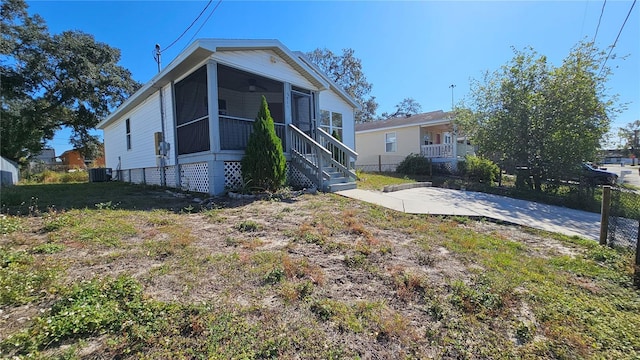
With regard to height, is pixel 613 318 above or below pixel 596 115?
below

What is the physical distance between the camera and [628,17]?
330 inches

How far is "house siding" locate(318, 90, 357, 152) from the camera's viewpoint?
1417 centimetres

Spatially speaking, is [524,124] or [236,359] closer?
[236,359]

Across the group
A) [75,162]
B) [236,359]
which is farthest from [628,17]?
[75,162]

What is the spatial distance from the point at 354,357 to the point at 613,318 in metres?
2.52

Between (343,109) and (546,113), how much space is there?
8.80 m

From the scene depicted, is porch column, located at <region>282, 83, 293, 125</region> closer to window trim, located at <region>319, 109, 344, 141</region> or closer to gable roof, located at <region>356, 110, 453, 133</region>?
window trim, located at <region>319, 109, 344, 141</region>

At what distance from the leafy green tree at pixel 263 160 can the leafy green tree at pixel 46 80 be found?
68.4 ft

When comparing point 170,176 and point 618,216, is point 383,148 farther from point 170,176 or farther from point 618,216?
point 618,216

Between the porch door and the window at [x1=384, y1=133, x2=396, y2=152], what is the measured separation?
34.9 ft

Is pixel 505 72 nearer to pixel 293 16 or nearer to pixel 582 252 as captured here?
pixel 293 16

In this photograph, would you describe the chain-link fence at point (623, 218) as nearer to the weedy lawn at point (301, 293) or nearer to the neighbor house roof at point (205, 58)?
the weedy lawn at point (301, 293)

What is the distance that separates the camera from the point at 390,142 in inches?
793

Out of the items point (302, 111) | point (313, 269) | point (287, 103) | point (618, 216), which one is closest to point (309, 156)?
point (287, 103)
